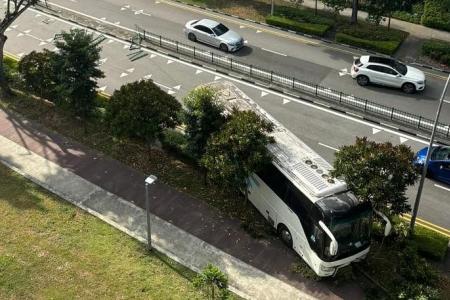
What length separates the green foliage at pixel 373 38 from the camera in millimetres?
40781

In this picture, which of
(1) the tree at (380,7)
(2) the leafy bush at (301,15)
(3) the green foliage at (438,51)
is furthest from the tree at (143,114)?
(3) the green foliage at (438,51)

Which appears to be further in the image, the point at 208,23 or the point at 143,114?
the point at 208,23

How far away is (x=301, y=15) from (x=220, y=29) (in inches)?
305

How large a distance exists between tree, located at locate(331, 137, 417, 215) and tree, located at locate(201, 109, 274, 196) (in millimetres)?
3529

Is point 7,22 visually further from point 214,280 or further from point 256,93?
point 214,280

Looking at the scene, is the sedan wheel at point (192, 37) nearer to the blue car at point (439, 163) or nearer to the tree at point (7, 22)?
the tree at point (7, 22)

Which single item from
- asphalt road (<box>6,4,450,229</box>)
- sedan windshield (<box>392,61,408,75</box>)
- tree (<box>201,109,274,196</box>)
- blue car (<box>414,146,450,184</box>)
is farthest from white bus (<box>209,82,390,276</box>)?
sedan windshield (<box>392,61,408,75</box>)

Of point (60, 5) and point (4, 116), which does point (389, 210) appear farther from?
point (60, 5)

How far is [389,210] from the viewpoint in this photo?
21797 millimetres

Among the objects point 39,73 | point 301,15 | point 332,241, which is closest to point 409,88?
point 301,15

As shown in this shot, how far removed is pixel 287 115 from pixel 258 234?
37.1 feet

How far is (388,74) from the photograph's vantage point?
3572cm

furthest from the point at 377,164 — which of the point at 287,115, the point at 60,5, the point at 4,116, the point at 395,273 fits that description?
the point at 60,5

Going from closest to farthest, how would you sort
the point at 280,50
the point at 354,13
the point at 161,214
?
the point at 161,214 < the point at 280,50 < the point at 354,13
